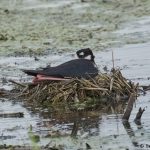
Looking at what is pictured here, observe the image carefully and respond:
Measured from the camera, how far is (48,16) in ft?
89.4

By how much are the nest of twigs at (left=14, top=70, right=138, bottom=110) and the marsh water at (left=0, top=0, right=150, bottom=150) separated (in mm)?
330

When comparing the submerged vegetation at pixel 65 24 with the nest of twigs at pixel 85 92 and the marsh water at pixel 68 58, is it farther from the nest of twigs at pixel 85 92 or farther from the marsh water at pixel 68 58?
the nest of twigs at pixel 85 92

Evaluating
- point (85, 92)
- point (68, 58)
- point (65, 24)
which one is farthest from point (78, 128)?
point (65, 24)

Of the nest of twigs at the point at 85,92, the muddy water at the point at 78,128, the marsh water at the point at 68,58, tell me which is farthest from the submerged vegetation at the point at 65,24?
the nest of twigs at the point at 85,92

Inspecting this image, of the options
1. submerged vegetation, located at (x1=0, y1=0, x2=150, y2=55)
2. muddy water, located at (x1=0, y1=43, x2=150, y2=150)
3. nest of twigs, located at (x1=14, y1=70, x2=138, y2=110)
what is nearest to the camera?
muddy water, located at (x1=0, y1=43, x2=150, y2=150)

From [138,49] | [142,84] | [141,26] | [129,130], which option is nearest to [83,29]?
[141,26]

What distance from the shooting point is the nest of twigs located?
44.7 ft

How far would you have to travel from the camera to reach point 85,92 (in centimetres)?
1376

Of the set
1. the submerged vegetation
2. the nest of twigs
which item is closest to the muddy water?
the nest of twigs

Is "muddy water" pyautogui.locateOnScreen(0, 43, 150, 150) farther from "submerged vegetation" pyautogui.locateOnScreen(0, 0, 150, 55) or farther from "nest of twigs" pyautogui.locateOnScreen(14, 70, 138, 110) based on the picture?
"submerged vegetation" pyautogui.locateOnScreen(0, 0, 150, 55)

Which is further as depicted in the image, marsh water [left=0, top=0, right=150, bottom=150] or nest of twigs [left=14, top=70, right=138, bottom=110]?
nest of twigs [left=14, top=70, right=138, bottom=110]

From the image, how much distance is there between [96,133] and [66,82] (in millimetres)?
2850

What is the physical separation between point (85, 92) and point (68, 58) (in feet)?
19.4

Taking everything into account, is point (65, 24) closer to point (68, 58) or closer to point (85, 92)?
point (68, 58)
